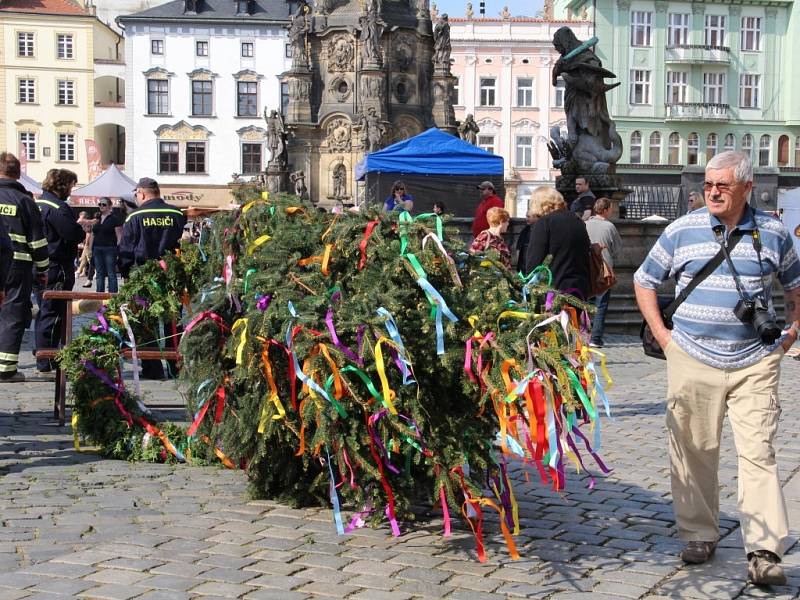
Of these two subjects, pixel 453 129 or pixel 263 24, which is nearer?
pixel 453 129

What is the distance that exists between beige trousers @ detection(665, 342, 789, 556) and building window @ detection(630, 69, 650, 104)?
5891 cm

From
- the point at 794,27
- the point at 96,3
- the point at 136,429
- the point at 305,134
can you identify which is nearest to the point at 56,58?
the point at 96,3

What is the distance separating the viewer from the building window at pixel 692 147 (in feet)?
205

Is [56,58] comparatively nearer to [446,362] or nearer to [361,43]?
[361,43]

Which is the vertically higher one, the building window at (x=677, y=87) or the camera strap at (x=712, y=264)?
the building window at (x=677, y=87)

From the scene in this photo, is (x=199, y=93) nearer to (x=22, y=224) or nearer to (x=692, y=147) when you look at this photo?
(x=692, y=147)

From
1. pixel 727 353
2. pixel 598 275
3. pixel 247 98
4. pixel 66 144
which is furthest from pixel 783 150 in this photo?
pixel 727 353

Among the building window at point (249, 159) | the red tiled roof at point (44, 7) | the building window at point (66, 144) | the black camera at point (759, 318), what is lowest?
the black camera at point (759, 318)

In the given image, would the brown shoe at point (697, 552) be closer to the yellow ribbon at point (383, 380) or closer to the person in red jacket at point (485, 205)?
the yellow ribbon at point (383, 380)

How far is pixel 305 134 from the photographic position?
3584 centimetres

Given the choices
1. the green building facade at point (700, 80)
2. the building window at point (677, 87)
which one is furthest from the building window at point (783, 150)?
the building window at point (677, 87)

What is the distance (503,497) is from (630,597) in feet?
3.10

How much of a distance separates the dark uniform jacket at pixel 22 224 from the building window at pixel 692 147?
56.7 meters

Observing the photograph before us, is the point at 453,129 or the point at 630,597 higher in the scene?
the point at 453,129
